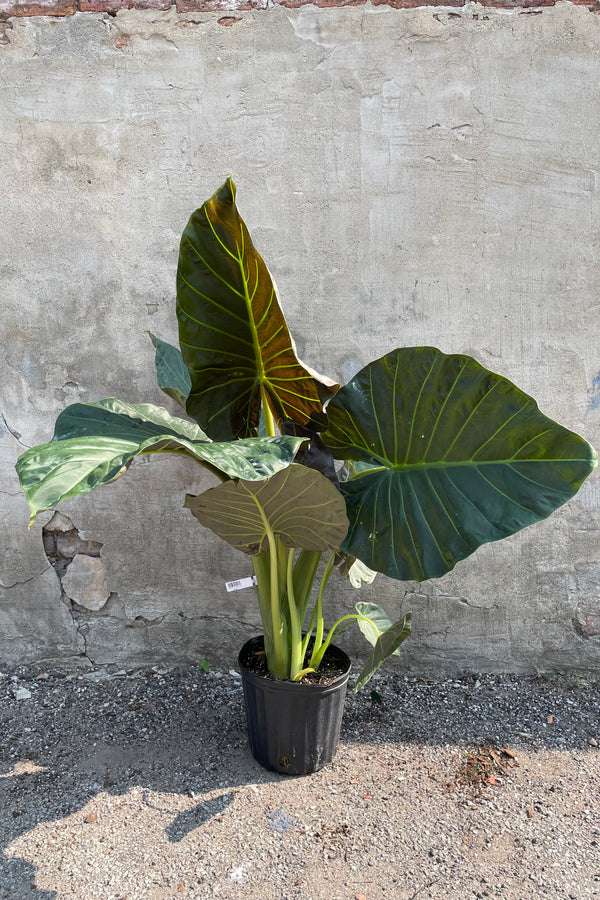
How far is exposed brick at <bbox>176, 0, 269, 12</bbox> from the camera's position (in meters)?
1.94

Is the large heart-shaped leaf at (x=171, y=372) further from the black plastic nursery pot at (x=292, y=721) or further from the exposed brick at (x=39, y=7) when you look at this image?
the exposed brick at (x=39, y=7)

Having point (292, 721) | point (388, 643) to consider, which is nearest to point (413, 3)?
point (388, 643)

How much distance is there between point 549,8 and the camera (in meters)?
1.92

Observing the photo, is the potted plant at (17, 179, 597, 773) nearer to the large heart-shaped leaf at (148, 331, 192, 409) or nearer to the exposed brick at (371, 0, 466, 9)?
the large heart-shaped leaf at (148, 331, 192, 409)

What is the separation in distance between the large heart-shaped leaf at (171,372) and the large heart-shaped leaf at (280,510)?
1.31ft

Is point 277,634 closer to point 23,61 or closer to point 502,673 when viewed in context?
point 502,673

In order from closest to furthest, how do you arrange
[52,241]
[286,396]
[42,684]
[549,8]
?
[286,396] → [549,8] → [52,241] → [42,684]

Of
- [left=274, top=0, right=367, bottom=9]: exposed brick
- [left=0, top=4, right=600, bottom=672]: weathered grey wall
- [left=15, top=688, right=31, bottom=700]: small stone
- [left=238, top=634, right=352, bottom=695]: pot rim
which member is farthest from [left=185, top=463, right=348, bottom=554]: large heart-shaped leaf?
[left=274, top=0, right=367, bottom=9]: exposed brick

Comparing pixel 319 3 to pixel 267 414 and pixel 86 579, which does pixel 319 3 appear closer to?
pixel 267 414

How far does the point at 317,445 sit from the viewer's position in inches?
63.0

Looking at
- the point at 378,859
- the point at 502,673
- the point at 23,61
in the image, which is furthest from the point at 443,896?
the point at 23,61

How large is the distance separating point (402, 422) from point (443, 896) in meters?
1.01

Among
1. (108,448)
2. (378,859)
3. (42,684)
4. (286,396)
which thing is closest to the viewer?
(108,448)

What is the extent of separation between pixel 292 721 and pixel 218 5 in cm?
201
